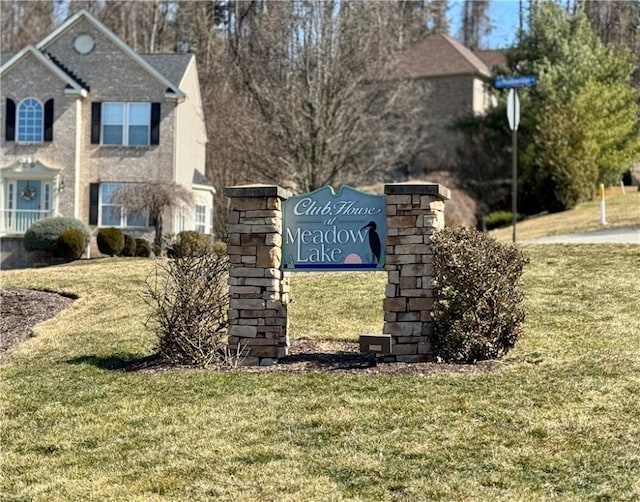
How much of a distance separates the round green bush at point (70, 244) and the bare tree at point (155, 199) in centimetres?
230

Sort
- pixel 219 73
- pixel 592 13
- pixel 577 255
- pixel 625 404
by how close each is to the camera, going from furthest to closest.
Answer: pixel 592 13
pixel 219 73
pixel 577 255
pixel 625 404

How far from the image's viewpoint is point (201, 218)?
30.3m

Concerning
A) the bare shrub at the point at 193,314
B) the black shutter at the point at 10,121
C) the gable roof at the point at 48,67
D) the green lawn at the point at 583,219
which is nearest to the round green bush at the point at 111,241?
the gable roof at the point at 48,67

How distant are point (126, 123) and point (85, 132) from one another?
1328 millimetres

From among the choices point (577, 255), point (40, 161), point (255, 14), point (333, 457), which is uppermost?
point (255, 14)

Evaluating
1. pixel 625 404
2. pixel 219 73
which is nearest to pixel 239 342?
pixel 625 404

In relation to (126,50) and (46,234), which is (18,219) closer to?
(46,234)

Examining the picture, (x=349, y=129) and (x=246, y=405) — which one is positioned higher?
(x=349, y=129)

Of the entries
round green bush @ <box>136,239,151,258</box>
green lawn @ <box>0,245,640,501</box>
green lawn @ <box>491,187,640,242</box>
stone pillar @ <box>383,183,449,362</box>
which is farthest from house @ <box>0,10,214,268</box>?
stone pillar @ <box>383,183,449,362</box>

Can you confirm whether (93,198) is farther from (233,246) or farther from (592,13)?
(592,13)

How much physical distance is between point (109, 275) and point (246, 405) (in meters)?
10.1

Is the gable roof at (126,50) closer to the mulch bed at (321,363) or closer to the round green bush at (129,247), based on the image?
the round green bush at (129,247)

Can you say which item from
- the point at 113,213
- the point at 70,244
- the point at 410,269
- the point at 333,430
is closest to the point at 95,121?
the point at 113,213

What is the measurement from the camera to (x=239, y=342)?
9.07 metres
